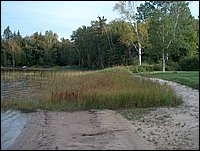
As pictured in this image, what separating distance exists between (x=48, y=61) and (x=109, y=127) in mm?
69560

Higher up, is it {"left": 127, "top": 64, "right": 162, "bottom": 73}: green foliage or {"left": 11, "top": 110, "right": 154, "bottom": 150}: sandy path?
{"left": 127, "top": 64, "right": 162, "bottom": 73}: green foliage

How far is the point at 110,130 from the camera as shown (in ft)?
37.2

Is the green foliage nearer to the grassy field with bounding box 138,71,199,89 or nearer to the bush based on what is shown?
the bush

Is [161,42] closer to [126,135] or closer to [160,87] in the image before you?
[160,87]

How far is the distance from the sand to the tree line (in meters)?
8.45

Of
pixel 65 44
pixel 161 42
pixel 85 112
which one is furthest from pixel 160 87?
pixel 65 44

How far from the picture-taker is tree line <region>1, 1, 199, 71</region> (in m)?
33.4

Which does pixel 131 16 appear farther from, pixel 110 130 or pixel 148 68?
pixel 110 130

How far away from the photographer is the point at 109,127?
11875 mm

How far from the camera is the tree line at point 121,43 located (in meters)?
33.4

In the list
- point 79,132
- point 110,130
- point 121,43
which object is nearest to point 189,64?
point 121,43

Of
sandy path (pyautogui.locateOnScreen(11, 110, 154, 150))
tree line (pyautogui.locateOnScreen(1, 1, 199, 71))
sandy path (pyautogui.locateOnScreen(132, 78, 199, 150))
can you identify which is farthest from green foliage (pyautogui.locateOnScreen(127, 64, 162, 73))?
sandy path (pyautogui.locateOnScreen(11, 110, 154, 150))

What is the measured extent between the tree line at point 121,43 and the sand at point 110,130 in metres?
8.45

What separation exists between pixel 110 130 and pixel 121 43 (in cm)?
4873
